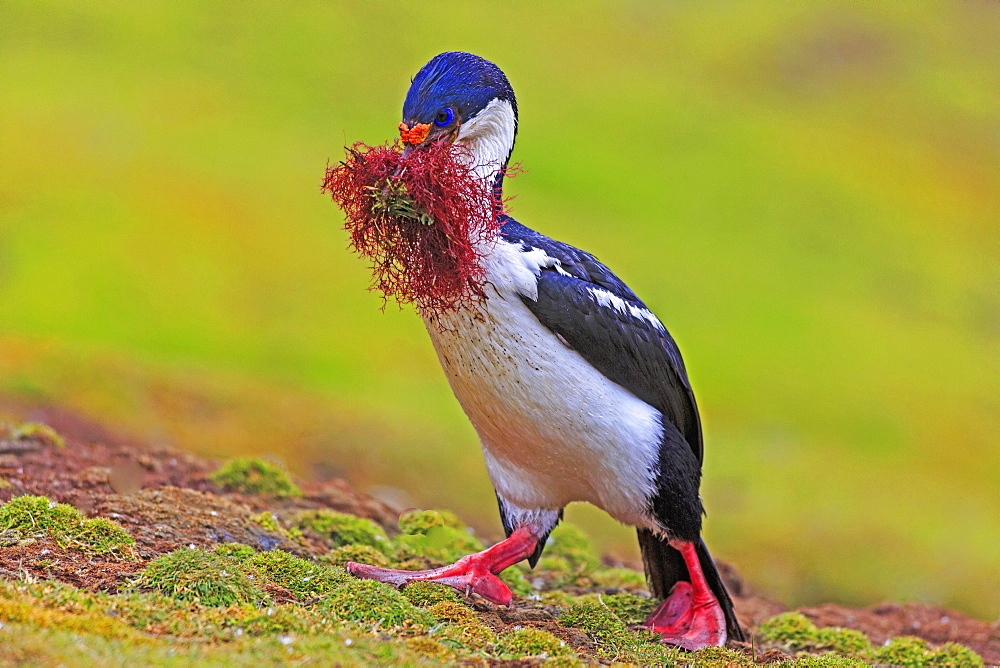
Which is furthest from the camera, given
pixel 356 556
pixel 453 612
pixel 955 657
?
pixel 955 657

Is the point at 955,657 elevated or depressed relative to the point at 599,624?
elevated

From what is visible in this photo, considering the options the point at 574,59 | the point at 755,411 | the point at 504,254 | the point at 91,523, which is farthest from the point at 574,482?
the point at 574,59

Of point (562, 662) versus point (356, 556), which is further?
point (356, 556)

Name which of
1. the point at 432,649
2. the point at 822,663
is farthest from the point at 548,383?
the point at 822,663

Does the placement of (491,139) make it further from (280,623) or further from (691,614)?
(691,614)

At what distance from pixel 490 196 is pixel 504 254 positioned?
0.35 m

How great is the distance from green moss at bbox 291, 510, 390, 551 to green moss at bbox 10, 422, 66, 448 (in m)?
2.27

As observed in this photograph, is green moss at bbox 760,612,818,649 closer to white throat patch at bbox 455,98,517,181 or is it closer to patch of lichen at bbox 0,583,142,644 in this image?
white throat patch at bbox 455,98,517,181

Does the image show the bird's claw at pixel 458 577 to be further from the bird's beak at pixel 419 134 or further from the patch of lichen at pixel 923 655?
the patch of lichen at pixel 923 655

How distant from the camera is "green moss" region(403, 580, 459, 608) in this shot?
6.39 m

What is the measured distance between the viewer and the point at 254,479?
9.20 meters

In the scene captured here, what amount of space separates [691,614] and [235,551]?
306 centimetres

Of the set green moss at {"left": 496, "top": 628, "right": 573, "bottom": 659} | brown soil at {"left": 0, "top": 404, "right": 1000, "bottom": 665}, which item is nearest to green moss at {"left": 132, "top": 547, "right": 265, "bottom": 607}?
brown soil at {"left": 0, "top": 404, "right": 1000, "bottom": 665}

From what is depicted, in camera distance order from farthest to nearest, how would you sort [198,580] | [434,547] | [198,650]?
[434,547]
[198,580]
[198,650]
